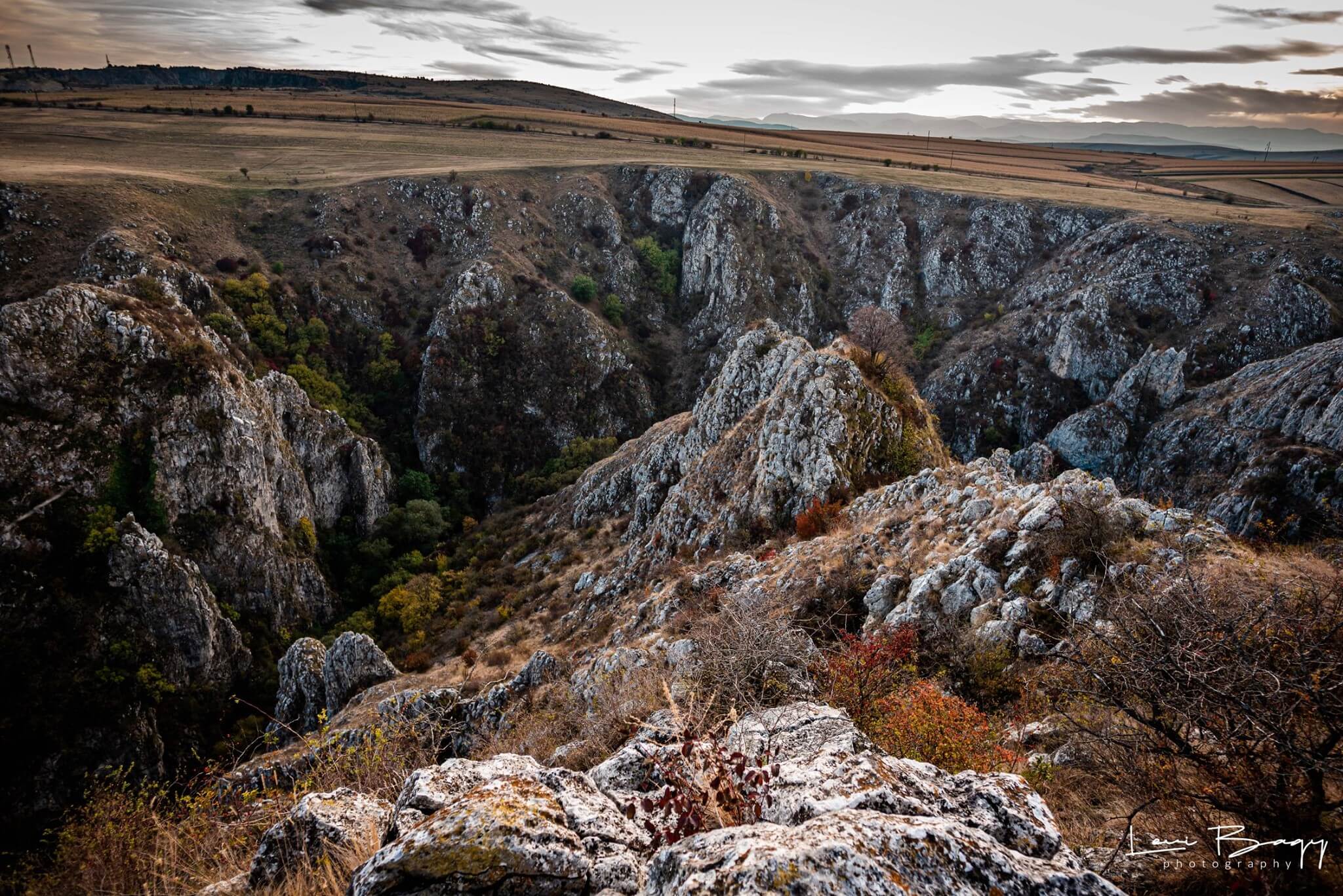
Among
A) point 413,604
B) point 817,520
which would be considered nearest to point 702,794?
point 817,520

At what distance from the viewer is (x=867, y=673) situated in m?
7.82

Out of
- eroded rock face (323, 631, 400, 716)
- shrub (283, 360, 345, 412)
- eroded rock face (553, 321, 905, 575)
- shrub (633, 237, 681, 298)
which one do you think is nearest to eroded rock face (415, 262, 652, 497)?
shrub (283, 360, 345, 412)

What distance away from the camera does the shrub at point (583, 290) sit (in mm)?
69625

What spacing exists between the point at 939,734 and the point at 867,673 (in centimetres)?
147

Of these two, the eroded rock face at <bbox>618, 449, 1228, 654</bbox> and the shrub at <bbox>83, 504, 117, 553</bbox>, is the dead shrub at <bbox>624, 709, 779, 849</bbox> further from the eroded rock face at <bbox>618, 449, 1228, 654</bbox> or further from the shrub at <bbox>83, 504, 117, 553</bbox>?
the shrub at <bbox>83, 504, 117, 553</bbox>

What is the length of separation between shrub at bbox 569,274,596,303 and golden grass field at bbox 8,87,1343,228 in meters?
22.7

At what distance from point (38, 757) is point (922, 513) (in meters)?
39.8

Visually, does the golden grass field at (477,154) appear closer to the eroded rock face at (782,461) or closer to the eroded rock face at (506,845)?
the eroded rock face at (782,461)

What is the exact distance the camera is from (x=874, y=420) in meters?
24.0

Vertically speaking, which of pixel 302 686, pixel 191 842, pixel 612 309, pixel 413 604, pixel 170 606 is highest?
pixel 612 309

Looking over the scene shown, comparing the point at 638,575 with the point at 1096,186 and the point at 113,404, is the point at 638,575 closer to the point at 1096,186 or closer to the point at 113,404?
the point at 113,404

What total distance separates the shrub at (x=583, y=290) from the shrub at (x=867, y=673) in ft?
214

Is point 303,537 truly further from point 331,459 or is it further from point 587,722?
point 587,722

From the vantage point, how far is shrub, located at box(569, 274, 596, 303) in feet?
228
